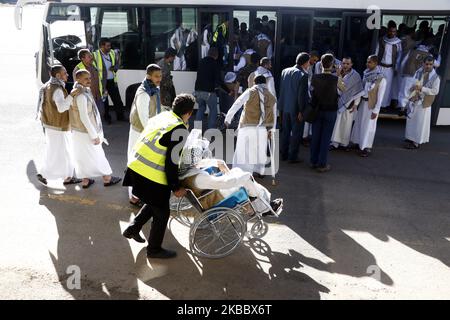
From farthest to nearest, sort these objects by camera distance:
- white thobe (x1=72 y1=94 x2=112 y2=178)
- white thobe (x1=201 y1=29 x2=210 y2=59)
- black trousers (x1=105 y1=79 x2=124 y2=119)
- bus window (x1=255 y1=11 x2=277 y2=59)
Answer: bus window (x1=255 y1=11 x2=277 y2=59) < black trousers (x1=105 y1=79 x2=124 y2=119) < white thobe (x1=201 y1=29 x2=210 y2=59) < white thobe (x1=72 y1=94 x2=112 y2=178)

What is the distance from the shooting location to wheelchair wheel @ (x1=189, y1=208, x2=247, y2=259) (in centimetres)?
437

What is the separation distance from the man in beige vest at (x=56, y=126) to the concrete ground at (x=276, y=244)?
0.85 feet

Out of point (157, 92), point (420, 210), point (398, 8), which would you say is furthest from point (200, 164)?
point (398, 8)

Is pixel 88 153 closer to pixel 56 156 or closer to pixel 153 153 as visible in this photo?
pixel 56 156

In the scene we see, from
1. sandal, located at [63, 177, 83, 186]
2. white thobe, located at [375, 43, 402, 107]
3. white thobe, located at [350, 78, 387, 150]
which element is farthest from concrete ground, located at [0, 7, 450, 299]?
white thobe, located at [375, 43, 402, 107]

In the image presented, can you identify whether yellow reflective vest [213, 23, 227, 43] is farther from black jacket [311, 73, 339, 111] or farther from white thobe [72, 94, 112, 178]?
white thobe [72, 94, 112, 178]

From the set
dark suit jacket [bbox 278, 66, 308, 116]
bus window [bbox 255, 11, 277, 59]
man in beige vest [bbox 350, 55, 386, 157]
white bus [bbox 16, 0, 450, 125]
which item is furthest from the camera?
bus window [bbox 255, 11, 277, 59]

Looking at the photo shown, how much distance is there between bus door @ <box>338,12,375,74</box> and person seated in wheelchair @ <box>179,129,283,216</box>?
5.09 m

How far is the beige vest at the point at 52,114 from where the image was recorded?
18.5 ft

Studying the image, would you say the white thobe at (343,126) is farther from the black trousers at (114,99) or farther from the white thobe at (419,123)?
the black trousers at (114,99)

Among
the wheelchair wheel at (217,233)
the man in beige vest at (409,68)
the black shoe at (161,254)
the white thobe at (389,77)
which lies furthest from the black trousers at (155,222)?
the man in beige vest at (409,68)

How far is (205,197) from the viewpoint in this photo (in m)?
4.49

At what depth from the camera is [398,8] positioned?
8.40 meters

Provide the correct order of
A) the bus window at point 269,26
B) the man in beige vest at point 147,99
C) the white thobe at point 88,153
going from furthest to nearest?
→ 1. the bus window at point 269,26
2. the white thobe at point 88,153
3. the man in beige vest at point 147,99
